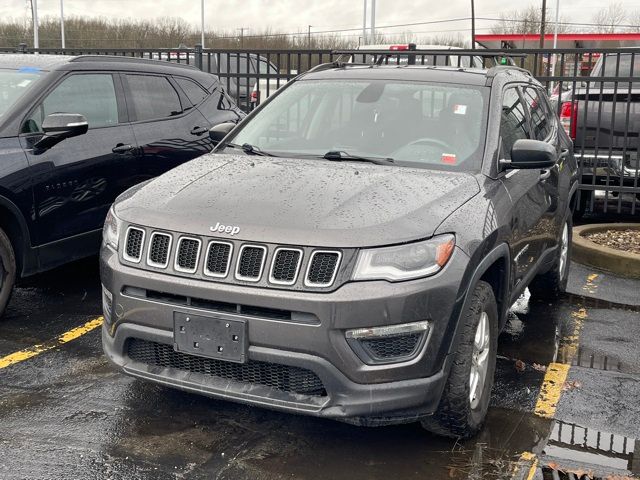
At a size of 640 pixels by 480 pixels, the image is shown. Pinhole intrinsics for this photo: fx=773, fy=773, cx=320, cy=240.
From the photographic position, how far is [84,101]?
5.99m

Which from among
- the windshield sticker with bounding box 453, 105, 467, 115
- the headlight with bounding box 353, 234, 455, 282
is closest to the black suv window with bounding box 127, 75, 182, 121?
the windshield sticker with bounding box 453, 105, 467, 115

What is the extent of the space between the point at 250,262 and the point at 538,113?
3108 millimetres

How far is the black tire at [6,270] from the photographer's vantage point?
519 centimetres

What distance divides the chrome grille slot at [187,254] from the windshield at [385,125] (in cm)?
124

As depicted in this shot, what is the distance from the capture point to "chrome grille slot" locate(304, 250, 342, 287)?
10.5 feet

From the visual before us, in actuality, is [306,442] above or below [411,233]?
below

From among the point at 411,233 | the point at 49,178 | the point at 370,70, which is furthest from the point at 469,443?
the point at 49,178

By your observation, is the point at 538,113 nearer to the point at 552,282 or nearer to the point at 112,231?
the point at 552,282

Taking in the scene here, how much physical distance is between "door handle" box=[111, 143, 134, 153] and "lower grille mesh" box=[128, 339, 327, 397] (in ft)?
9.20

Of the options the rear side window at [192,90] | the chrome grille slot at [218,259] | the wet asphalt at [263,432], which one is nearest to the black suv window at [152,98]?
the rear side window at [192,90]

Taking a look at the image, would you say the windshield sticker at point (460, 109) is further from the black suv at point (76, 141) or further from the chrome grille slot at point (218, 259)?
the black suv at point (76, 141)

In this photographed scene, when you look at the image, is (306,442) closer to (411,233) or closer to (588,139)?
(411,233)

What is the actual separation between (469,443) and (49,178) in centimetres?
345

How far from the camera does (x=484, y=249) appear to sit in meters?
3.62
